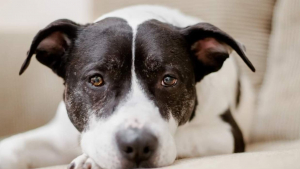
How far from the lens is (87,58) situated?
1.70m

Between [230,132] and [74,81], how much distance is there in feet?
2.31

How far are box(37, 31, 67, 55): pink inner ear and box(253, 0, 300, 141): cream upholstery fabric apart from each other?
3.33 ft

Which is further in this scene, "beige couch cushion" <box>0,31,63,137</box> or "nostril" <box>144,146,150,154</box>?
"beige couch cushion" <box>0,31,63,137</box>

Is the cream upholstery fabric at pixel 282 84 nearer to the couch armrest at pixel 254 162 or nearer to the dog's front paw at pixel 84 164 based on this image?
the couch armrest at pixel 254 162

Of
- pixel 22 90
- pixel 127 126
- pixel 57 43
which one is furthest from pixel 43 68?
pixel 127 126

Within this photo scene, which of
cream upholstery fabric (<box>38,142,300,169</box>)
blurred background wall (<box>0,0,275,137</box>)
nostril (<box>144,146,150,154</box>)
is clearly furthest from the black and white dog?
blurred background wall (<box>0,0,275,137</box>)

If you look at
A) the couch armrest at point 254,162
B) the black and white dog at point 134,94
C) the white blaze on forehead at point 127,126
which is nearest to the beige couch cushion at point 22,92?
the black and white dog at point 134,94

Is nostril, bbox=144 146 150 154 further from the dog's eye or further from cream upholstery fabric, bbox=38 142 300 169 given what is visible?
the dog's eye

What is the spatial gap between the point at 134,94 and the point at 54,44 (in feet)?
1.47

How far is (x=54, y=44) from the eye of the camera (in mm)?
1841

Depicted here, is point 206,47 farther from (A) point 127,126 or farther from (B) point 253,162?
(B) point 253,162

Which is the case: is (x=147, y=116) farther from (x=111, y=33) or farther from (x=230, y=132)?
(x=230, y=132)

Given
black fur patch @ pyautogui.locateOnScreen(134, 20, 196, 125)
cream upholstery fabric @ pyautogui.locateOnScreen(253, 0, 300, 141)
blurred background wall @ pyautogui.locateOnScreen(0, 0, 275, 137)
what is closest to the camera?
black fur patch @ pyautogui.locateOnScreen(134, 20, 196, 125)

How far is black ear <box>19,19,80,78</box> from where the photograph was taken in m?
1.80
